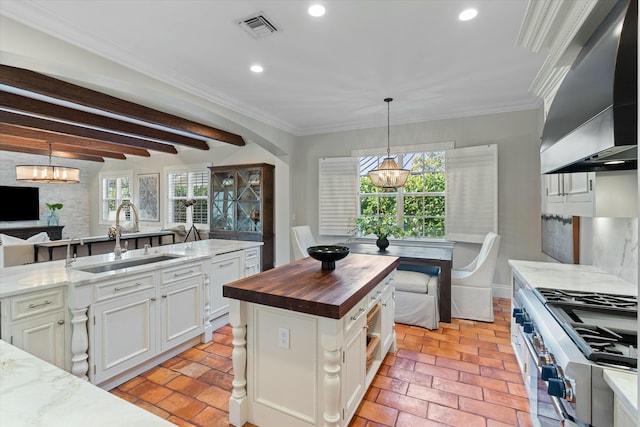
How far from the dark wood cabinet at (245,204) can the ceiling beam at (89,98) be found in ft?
3.23

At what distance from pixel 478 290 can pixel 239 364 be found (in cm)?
295

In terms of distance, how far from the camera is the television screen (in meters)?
6.79

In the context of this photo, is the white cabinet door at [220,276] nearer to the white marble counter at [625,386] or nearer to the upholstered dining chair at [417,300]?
the upholstered dining chair at [417,300]

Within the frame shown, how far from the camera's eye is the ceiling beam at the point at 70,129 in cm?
417

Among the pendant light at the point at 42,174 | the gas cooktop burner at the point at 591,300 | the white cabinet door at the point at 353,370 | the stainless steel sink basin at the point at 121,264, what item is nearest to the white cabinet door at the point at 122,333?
the stainless steel sink basin at the point at 121,264

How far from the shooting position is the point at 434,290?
3.39 meters

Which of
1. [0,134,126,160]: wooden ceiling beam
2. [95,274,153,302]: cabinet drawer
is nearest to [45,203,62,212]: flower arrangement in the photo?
[0,134,126,160]: wooden ceiling beam

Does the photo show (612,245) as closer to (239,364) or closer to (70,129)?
(239,364)

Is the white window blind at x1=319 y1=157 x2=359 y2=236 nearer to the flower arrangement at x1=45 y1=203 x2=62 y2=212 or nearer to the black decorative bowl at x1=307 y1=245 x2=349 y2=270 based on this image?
the black decorative bowl at x1=307 y1=245 x2=349 y2=270

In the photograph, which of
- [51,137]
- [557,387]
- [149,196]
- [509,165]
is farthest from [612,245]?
[149,196]

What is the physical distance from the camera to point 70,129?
4.86 m

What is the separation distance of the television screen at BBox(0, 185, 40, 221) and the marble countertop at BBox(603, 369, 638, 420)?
988 centimetres

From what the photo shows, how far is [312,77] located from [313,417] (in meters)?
3.15

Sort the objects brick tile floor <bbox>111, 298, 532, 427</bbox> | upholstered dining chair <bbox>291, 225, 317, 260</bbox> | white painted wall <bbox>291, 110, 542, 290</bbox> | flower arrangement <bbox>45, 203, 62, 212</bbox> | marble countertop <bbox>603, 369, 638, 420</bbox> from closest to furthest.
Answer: marble countertop <bbox>603, 369, 638, 420</bbox>, brick tile floor <bbox>111, 298, 532, 427</bbox>, white painted wall <bbox>291, 110, 542, 290</bbox>, upholstered dining chair <bbox>291, 225, 317, 260</bbox>, flower arrangement <bbox>45, 203, 62, 212</bbox>
